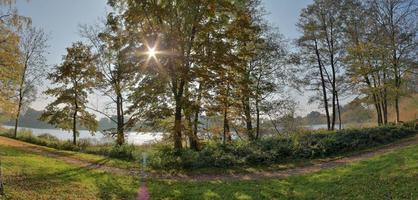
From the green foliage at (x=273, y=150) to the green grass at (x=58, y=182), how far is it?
11.0 feet

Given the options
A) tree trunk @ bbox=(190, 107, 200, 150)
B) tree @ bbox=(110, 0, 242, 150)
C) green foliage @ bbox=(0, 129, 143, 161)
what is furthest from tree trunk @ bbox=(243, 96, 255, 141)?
green foliage @ bbox=(0, 129, 143, 161)

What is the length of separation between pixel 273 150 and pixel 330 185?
22.2 feet

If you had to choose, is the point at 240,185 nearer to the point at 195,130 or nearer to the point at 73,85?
the point at 195,130

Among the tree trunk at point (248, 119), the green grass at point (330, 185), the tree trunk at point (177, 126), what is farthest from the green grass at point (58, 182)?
the tree trunk at point (248, 119)

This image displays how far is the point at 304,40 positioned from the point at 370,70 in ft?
19.9

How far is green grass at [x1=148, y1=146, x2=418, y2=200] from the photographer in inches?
428

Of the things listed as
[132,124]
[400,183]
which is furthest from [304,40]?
[400,183]

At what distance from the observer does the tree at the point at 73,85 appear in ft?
98.9

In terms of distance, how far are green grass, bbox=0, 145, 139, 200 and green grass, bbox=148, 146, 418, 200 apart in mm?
1382

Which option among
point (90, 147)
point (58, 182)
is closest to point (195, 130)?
point (58, 182)

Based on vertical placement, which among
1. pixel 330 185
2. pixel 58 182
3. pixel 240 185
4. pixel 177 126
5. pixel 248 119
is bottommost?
pixel 240 185

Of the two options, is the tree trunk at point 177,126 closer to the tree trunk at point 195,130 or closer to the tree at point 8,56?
the tree trunk at point 195,130

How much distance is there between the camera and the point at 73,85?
3055cm

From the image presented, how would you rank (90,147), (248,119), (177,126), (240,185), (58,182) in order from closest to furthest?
(58,182)
(240,185)
(177,126)
(248,119)
(90,147)
